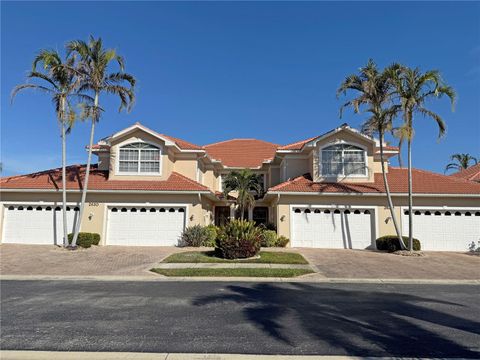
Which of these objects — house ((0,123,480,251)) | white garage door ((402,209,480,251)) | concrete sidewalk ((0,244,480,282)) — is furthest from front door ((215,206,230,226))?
white garage door ((402,209,480,251))

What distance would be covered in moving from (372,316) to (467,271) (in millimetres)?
8898

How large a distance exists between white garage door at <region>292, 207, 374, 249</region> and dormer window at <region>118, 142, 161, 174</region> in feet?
29.6

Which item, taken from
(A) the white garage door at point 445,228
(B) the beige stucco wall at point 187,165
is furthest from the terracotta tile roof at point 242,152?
(A) the white garage door at point 445,228

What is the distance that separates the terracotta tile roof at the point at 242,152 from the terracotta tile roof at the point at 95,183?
31.7ft

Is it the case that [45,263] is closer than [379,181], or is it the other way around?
[45,263]

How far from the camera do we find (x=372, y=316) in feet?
23.0

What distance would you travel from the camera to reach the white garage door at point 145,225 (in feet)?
66.6

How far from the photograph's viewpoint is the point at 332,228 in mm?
20125

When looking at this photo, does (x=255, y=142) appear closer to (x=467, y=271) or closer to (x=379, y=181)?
(x=379, y=181)

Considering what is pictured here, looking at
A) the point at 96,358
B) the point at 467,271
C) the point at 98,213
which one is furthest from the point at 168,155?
the point at 96,358

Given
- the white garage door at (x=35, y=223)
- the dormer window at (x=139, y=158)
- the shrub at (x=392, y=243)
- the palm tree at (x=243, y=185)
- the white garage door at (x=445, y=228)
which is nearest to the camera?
the shrub at (x=392, y=243)

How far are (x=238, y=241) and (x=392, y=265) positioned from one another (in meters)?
6.41

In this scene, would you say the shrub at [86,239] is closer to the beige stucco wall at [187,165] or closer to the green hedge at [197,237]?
the green hedge at [197,237]

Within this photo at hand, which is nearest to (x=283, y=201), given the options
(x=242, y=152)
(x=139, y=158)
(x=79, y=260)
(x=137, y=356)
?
(x=139, y=158)
